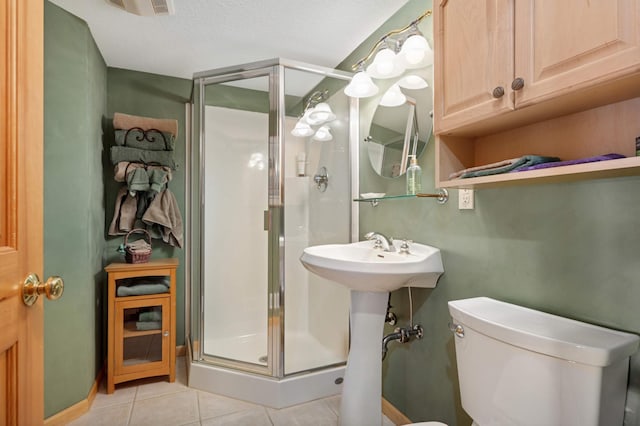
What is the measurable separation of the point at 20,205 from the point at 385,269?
3.64ft

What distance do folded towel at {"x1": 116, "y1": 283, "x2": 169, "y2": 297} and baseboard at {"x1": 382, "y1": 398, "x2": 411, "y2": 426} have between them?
1601 millimetres

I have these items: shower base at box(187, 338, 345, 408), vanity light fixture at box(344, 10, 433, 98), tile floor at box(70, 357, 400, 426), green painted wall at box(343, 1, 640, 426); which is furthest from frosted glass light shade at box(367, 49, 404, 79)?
A: tile floor at box(70, 357, 400, 426)

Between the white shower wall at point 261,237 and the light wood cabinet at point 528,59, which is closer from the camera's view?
the light wood cabinet at point 528,59

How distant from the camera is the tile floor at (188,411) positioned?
5.86 ft

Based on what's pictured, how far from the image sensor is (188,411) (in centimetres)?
188

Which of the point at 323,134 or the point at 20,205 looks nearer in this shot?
the point at 20,205

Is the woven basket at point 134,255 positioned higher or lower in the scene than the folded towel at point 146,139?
lower

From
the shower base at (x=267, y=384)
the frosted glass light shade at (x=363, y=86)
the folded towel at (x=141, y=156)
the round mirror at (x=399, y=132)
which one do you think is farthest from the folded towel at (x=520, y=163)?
the folded towel at (x=141, y=156)

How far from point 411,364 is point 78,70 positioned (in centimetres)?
250

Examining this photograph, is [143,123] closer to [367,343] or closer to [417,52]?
[417,52]

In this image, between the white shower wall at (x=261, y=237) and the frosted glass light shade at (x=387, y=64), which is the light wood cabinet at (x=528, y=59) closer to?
the frosted glass light shade at (x=387, y=64)

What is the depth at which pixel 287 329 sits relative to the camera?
6.84 ft

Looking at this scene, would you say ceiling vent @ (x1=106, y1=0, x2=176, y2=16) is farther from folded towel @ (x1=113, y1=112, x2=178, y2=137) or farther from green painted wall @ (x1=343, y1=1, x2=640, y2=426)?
green painted wall @ (x1=343, y1=1, x2=640, y2=426)

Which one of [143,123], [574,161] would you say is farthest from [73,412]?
[574,161]
